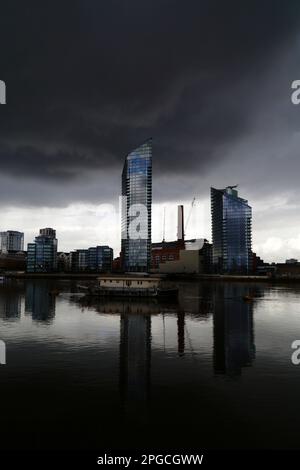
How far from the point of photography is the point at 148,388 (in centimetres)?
3300

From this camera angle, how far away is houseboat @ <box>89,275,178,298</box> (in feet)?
390

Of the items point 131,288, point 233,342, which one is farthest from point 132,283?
point 233,342

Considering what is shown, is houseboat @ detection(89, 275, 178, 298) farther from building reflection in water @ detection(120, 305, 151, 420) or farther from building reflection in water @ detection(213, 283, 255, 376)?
building reflection in water @ detection(120, 305, 151, 420)

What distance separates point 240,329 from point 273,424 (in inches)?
1677

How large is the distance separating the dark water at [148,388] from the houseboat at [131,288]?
173 feet

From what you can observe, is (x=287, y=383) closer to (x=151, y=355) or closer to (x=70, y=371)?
(x=151, y=355)

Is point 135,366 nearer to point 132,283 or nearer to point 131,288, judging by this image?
point 131,288

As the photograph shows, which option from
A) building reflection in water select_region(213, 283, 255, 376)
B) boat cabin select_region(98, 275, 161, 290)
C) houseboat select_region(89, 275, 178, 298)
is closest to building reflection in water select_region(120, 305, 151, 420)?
building reflection in water select_region(213, 283, 255, 376)

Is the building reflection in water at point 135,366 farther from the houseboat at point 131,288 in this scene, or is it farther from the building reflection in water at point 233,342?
the houseboat at point 131,288

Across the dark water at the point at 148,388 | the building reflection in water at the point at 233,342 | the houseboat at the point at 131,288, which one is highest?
the houseboat at the point at 131,288

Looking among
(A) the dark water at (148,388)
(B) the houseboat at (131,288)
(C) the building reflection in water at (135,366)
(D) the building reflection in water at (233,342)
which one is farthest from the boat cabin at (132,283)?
(A) the dark water at (148,388)

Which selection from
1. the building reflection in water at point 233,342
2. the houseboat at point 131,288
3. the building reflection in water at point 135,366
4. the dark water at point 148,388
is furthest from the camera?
the houseboat at point 131,288

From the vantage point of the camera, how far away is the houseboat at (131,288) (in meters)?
119

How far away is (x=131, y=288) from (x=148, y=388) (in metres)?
88.0
